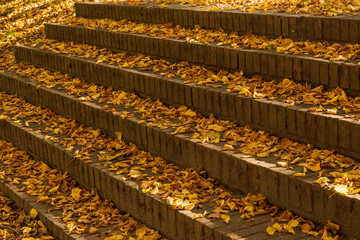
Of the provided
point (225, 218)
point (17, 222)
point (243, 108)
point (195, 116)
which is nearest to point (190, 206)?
point (225, 218)

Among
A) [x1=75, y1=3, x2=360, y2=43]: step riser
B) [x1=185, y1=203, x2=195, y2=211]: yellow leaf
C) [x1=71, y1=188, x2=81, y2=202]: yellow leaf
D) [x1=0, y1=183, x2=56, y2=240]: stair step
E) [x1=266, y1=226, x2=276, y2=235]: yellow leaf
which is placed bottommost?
[x1=0, y1=183, x2=56, y2=240]: stair step

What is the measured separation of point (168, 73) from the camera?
18.0 feet

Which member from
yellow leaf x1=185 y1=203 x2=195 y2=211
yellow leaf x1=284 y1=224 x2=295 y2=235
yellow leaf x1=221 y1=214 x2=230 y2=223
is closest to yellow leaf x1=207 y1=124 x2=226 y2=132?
yellow leaf x1=185 y1=203 x2=195 y2=211

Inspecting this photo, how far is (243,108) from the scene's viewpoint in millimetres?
4477

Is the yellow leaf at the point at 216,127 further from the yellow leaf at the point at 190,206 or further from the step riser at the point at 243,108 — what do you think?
the yellow leaf at the point at 190,206

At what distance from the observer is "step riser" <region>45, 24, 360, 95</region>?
421 cm

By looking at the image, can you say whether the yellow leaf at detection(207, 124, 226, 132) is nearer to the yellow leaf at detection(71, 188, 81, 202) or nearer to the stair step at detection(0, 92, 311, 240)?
the stair step at detection(0, 92, 311, 240)

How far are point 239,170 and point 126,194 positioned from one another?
A: 0.89m

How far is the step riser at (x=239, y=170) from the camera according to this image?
3393 mm

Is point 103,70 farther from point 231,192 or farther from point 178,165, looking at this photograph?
point 231,192

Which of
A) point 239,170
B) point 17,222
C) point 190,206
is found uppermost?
point 239,170

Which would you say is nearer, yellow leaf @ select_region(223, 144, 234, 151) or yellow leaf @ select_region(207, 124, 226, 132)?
yellow leaf @ select_region(223, 144, 234, 151)

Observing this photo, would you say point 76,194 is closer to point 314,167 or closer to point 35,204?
point 35,204

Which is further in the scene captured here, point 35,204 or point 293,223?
point 35,204
